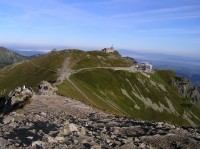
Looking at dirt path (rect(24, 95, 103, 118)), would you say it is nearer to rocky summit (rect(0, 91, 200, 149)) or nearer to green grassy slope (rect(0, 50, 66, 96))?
rocky summit (rect(0, 91, 200, 149))

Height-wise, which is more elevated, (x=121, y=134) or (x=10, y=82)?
(x=121, y=134)

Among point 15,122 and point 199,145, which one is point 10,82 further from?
point 199,145

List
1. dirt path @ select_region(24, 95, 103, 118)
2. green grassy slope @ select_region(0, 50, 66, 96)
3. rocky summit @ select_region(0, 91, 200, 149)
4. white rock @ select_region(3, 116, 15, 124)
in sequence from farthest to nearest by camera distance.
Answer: green grassy slope @ select_region(0, 50, 66, 96) < dirt path @ select_region(24, 95, 103, 118) < white rock @ select_region(3, 116, 15, 124) < rocky summit @ select_region(0, 91, 200, 149)

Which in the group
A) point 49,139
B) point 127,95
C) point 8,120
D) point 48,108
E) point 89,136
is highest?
point 49,139

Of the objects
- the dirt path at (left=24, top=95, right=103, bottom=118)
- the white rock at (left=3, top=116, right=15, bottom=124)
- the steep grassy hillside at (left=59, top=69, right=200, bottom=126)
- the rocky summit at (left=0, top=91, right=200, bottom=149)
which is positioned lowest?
the steep grassy hillside at (left=59, top=69, right=200, bottom=126)

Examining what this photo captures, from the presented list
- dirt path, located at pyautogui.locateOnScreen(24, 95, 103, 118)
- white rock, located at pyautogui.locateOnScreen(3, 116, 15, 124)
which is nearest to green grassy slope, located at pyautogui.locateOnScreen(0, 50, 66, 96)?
dirt path, located at pyautogui.locateOnScreen(24, 95, 103, 118)

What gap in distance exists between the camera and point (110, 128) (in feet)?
93.1

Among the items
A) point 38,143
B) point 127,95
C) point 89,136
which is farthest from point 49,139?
point 127,95

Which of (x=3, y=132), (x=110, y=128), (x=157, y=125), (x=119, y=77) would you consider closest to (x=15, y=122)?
(x=3, y=132)

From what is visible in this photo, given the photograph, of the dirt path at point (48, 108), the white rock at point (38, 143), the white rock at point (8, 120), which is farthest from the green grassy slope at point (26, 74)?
the white rock at point (38, 143)

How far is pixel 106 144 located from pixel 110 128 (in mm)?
5630

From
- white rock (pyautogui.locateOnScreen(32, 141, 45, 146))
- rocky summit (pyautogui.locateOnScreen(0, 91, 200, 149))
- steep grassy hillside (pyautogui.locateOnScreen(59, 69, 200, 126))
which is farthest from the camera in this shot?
steep grassy hillside (pyautogui.locateOnScreen(59, 69, 200, 126))

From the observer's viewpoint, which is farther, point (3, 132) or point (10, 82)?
point (10, 82)

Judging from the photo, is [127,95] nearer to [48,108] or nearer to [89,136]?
[48,108]
